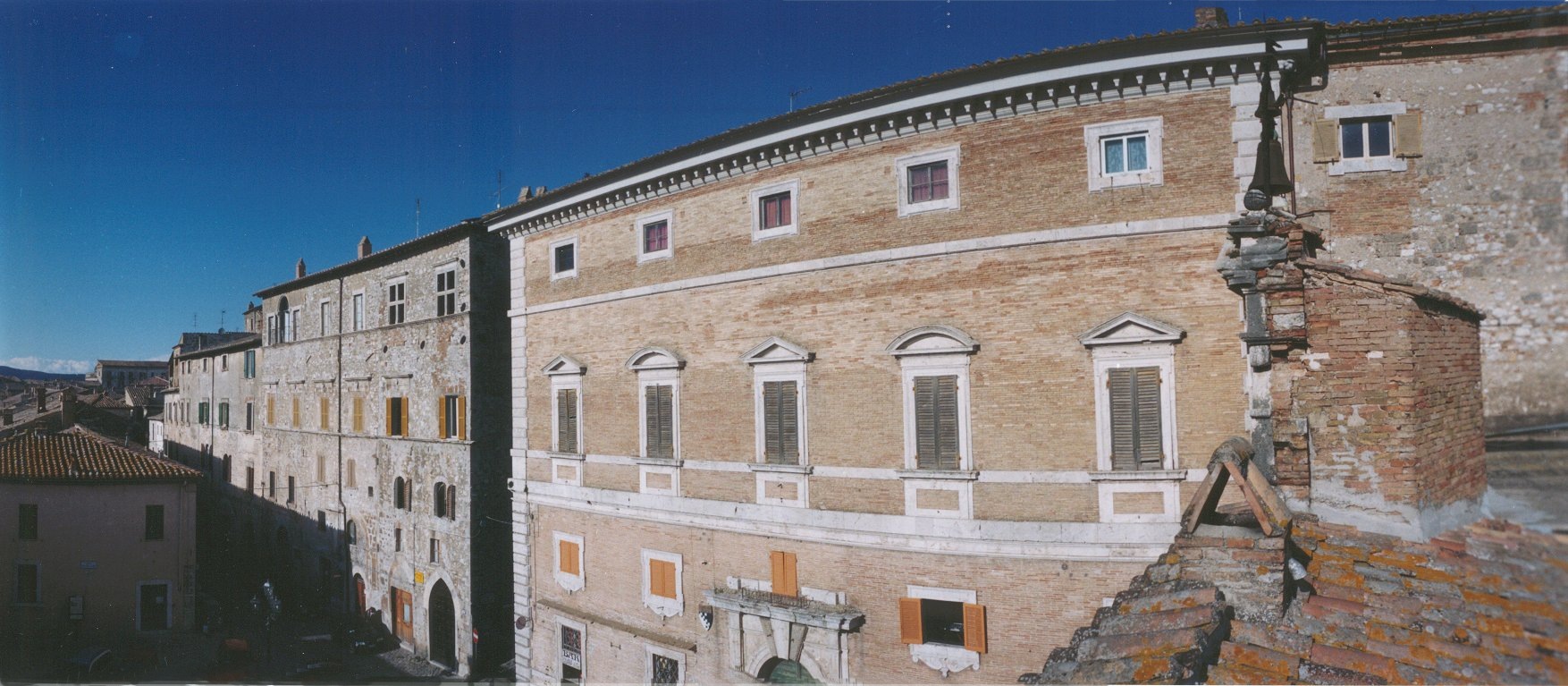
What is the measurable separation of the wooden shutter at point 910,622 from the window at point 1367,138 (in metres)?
8.16

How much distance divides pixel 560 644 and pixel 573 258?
27.1ft

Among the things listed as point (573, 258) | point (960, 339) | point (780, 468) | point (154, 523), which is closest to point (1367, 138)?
point (960, 339)

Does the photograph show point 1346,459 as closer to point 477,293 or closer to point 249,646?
point 477,293

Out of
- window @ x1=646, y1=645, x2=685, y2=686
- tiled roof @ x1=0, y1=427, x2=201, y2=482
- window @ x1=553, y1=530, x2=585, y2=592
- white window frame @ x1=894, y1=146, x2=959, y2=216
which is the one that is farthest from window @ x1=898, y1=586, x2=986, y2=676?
tiled roof @ x1=0, y1=427, x2=201, y2=482

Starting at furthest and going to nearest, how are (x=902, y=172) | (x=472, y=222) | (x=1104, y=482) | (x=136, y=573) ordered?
(x=136, y=573), (x=472, y=222), (x=902, y=172), (x=1104, y=482)

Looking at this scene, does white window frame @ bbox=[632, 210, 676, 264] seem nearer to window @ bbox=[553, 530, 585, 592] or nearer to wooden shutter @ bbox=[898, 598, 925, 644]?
window @ bbox=[553, 530, 585, 592]

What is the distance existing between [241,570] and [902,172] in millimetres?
33353

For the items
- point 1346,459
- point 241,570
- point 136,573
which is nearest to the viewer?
point 1346,459

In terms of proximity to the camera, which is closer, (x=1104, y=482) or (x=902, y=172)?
(x=1104, y=482)

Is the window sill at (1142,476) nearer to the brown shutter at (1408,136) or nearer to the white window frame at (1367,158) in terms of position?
the white window frame at (1367,158)

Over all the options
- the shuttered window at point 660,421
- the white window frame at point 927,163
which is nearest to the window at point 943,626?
the shuttered window at point 660,421

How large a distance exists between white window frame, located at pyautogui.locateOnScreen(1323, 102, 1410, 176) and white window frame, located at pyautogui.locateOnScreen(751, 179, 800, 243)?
7.37 metres

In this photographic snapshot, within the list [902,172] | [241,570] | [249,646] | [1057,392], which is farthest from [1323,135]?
[241,570]

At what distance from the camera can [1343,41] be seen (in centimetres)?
979
